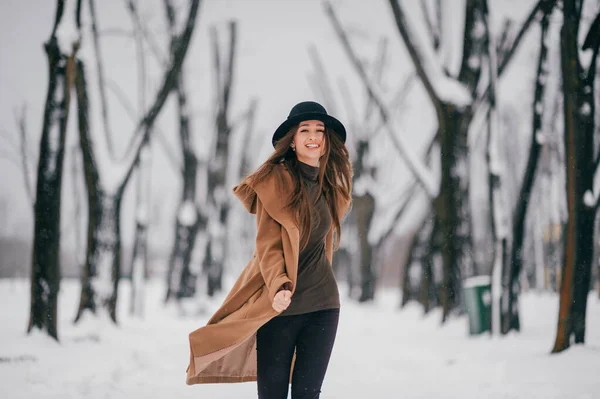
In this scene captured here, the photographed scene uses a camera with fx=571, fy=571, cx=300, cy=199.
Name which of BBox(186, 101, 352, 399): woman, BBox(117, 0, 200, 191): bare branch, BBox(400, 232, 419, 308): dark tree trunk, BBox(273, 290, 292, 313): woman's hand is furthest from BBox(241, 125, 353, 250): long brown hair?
BBox(400, 232, 419, 308): dark tree trunk

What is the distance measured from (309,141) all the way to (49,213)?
5.07 meters

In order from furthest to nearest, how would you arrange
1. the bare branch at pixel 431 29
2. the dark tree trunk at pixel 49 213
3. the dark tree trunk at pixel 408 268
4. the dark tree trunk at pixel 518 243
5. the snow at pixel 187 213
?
the dark tree trunk at pixel 408 268, the snow at pixel 187 213, the bare branch at pixel 431 29, the dark tree trunk at pixel 518 243, the dark tree trunk at pixel 49 213

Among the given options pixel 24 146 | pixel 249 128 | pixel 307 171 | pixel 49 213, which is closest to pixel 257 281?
pixel 307 171

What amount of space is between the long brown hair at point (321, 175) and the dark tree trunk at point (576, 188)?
3864 millimetres

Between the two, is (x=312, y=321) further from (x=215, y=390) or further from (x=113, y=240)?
(x=113, y=240)

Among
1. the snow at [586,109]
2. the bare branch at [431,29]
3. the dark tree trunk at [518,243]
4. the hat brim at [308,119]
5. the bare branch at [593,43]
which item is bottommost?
the dark tree trunk at [518,243]

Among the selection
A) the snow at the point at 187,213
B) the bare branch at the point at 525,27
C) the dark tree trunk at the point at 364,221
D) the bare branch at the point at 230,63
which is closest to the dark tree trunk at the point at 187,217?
the snow at the point at 187,213

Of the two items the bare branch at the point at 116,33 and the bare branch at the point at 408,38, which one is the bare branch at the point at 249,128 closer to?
the bare branch at the point at 116,33

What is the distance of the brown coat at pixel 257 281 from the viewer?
250 cm

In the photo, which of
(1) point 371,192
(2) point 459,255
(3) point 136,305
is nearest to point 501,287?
(2) point 459,255

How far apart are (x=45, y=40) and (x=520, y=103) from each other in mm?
16822

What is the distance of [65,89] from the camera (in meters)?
7.03

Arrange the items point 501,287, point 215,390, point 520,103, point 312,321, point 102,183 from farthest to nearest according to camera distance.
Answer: point 520,103 → point 102,183 → point 501,287 → point 215,390 → point 312,321

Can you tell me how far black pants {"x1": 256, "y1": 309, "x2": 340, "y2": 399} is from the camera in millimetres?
2535
